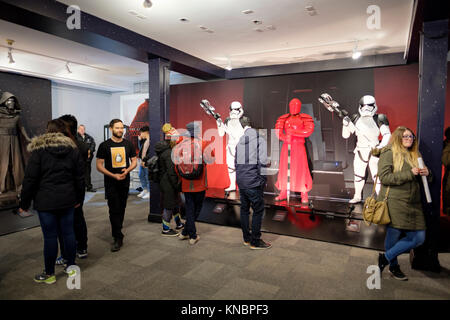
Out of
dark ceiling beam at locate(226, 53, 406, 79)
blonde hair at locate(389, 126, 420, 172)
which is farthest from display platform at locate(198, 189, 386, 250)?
dark ceiling beam at locate(226, 53, 406, 79)

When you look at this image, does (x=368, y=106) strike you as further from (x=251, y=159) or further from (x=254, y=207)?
(x=254, y=207)

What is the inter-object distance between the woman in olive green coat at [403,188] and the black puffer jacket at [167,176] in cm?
225

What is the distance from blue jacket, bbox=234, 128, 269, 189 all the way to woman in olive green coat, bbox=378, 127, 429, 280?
3.89ft

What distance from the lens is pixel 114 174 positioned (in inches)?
135

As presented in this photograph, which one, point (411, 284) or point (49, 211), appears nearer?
point (49, 211)

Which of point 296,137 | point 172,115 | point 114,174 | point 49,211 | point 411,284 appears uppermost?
point 172,115

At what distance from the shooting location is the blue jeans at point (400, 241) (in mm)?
2631

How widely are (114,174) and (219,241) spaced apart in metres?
1.55

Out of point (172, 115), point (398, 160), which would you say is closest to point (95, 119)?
point (172, 115)

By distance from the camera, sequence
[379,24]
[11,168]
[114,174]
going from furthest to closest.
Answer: [11,168] → [379,24] → [114,174]

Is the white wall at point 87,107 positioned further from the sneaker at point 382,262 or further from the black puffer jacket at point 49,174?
the sneaker at point 382,262

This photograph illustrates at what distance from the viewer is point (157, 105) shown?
185 inches

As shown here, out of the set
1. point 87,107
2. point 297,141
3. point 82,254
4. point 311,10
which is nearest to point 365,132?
point 297,141

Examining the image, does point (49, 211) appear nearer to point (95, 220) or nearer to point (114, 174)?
point (114, 174)
